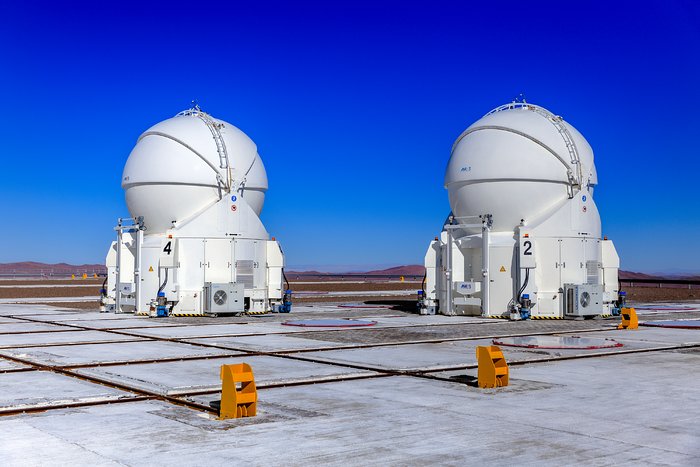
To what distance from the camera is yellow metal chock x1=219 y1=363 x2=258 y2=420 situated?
8570 millimetres

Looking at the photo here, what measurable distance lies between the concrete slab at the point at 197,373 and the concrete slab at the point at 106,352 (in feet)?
3.25

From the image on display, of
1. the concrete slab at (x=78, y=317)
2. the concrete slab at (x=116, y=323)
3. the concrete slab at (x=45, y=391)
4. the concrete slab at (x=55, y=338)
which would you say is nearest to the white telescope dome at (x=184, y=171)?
the concrete slab at (x=78, y=317)

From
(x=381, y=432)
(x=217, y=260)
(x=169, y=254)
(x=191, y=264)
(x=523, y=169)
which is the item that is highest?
(x=523, y=169)

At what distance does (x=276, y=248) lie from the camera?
2845cm

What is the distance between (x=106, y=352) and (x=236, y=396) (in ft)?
24.1

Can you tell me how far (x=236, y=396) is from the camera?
856 cm

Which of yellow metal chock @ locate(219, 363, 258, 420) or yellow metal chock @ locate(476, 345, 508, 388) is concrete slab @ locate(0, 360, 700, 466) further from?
yellow metal chock @ locate(476, 345, 508, 388)

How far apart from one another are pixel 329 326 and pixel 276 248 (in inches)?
293

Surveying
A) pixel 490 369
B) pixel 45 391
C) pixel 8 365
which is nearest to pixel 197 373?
pixel 45 391

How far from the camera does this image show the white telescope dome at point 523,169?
85.7 feet

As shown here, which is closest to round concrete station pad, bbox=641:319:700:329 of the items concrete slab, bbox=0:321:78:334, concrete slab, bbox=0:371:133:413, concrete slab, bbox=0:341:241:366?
concrete slab, bbox=0:341:241:366

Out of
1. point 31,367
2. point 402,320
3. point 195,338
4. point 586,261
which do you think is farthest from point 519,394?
point 586,261

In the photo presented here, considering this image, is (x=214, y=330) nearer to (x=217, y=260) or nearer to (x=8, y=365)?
(x=217, y=260)

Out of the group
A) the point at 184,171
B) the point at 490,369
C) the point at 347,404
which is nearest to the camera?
the point at 347,404
